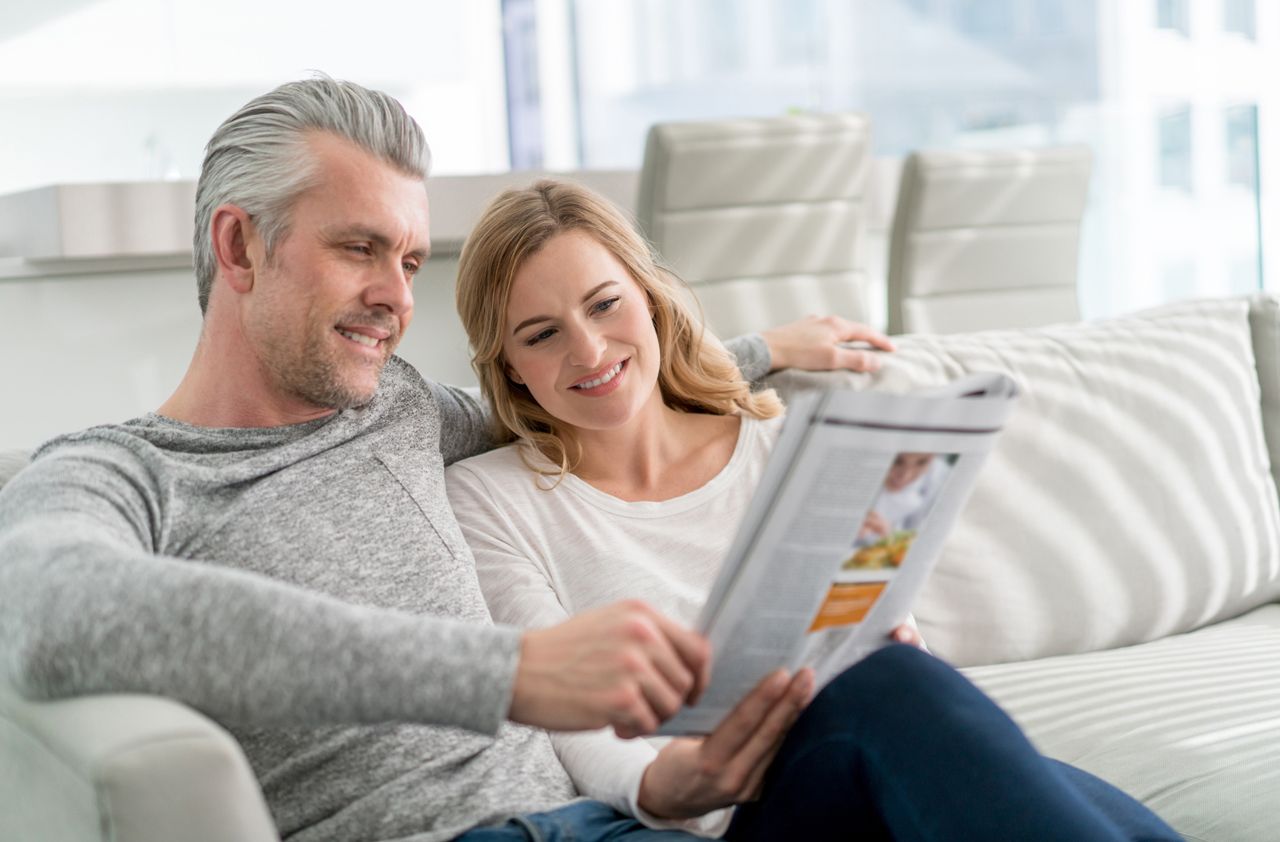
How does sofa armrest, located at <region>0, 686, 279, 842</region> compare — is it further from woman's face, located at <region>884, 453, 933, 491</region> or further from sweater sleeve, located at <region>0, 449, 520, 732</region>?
woman's face, located at <region>884, 453, 933, 491</region>

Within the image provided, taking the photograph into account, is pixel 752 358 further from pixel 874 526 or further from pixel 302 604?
pixel 302 604

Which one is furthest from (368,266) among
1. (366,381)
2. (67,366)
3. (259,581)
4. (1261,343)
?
(67,366)

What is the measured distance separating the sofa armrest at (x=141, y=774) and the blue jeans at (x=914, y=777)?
31cm

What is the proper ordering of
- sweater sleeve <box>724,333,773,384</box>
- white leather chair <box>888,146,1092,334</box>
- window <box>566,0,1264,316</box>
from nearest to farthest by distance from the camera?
sweater sleeve <box>724,333,773,384</box>, white leather chair <box>888,146,1092,334</box>, window <box>566,0,1264,316</box>

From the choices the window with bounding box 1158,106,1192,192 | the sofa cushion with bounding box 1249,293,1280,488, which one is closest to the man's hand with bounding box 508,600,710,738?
the sofa cushion with bounding box 1249,293,1280,488

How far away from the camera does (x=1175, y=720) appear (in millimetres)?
1488

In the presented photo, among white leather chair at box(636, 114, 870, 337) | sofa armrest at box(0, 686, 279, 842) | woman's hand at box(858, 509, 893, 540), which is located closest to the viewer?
sofa armrest at box(0, 686, 279, 842)

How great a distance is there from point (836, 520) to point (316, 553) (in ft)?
1.77

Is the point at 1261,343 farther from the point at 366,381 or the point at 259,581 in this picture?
the point at 259,581

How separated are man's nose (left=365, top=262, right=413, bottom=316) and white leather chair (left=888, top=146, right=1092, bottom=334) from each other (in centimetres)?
206

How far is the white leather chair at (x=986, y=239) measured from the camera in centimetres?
322

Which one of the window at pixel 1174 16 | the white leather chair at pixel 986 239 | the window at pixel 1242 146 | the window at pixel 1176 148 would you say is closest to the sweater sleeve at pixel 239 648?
the white leather chair at pixel 986 239

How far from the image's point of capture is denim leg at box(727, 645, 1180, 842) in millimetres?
947

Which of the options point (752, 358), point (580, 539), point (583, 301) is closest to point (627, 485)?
point (580, 539)
